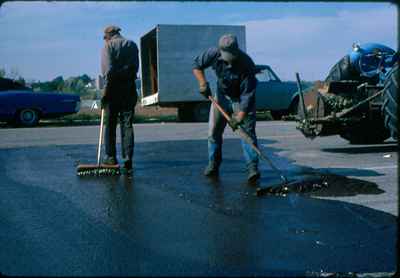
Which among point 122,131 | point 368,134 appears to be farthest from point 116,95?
point 368,134

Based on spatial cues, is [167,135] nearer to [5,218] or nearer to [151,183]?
[151,183]

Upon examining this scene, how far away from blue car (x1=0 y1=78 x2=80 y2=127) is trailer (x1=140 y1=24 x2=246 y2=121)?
133 inches

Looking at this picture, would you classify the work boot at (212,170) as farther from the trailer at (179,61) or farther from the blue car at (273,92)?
the blue car at (273,92)

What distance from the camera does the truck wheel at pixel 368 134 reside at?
1062cm

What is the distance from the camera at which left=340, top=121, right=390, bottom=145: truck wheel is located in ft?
34.8

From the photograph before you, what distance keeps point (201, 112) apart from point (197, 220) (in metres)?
17.0

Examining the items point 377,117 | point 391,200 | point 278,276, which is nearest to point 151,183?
point 391,200

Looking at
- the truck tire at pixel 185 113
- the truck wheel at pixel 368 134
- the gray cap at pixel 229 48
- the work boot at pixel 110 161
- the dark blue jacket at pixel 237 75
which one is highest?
the gray cap at pixel 229 48

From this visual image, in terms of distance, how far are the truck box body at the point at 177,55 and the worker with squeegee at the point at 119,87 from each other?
40.8ft

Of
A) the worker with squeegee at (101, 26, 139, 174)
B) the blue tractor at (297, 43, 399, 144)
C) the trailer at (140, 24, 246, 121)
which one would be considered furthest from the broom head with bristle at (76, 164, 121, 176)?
the trailer at (140, 24, 246, 121)

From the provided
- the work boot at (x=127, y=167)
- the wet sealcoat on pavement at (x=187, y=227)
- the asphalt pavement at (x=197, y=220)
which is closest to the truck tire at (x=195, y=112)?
the asphalt pavement at (x=197, y=220)

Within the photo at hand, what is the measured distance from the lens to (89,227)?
501 cm

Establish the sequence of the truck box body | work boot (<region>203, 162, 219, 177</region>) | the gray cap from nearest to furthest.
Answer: the gray cap, work boot (<region>203, 162, 219, 177</region>), the truck box body

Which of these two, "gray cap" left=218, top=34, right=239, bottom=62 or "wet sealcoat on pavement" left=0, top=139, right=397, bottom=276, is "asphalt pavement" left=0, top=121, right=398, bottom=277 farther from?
"gray cap" left=218, top=34, right=239, bottom=62
